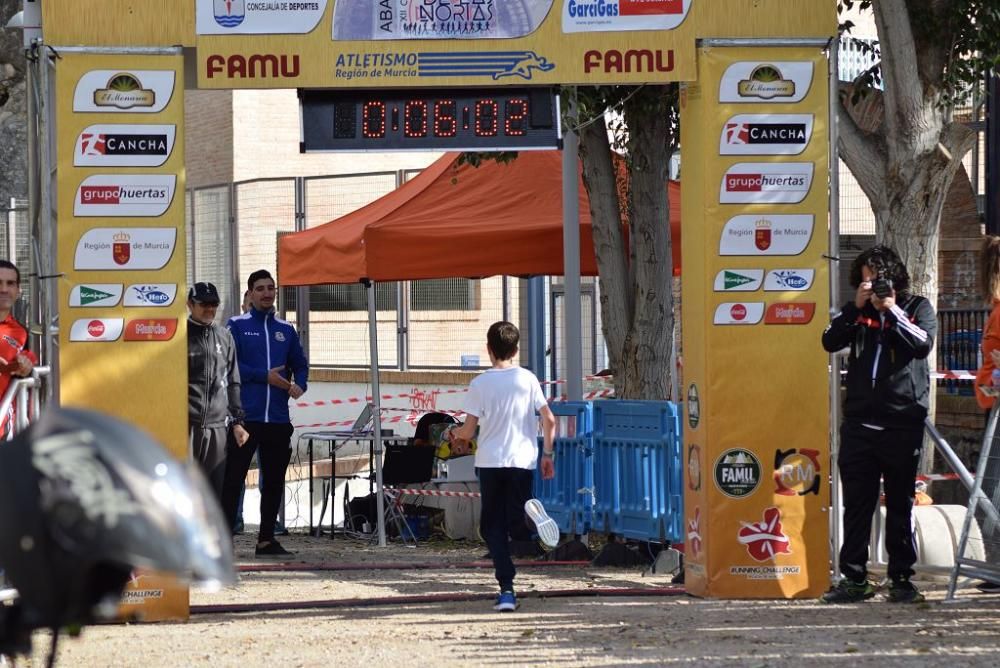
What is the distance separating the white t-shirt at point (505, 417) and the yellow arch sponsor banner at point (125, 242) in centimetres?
161

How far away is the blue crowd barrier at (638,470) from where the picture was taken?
1111 cm

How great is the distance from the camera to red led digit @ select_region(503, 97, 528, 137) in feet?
30.5

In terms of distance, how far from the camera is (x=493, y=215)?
13.3m

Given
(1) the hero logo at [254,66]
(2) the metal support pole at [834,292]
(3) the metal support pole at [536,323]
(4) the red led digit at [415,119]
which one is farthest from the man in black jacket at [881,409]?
(3) the metal support pole at [536,323]

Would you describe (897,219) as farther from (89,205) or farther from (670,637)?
(89,205)

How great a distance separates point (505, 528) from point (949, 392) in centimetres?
1037

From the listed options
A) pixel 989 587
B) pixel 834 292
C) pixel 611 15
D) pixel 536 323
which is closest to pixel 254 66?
pixel 611 15

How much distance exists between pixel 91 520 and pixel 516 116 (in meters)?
6.74

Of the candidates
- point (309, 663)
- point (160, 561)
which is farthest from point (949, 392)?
point (160, 561)

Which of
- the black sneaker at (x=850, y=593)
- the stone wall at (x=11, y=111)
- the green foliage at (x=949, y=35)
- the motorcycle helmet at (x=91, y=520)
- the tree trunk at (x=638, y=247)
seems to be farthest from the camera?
the stone wall at (x=11, y=111)

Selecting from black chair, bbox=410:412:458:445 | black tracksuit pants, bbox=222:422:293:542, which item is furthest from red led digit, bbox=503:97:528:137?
black chair, bbox=410:412:458:445

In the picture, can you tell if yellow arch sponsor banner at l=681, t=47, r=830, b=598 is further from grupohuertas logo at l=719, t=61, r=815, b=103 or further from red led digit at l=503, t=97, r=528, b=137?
red led digit at l=503, t=97, r=528, b=137

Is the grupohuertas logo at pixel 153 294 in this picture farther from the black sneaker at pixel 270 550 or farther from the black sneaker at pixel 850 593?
the black sneaker at pixel 850 593

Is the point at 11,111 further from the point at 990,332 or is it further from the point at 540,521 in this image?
the point at 990,332
